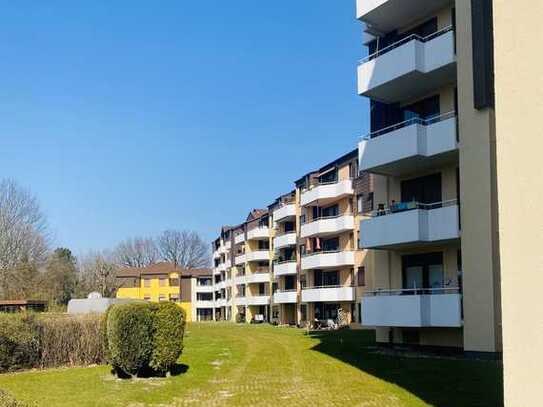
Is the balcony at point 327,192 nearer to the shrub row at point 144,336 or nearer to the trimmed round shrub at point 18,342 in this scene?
the trimmed round shrub at point 18,342

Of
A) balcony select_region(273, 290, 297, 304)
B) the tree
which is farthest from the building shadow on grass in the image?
the tree

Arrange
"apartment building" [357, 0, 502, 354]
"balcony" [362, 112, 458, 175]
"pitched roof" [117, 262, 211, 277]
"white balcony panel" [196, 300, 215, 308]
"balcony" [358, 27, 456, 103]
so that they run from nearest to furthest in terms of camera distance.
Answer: "apartment building" [357, 0, 502, 354] → "balcony" [362, 112, 458, 175] → "balcony" [358, 27, 456, 103] → "white balcony panel" [196, 300, 215, 308] → "pitched roof" [117, 262, 211, 277]

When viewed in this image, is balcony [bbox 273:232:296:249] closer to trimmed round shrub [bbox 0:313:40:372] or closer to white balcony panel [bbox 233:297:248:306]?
white balcony panel [bbox 233:297:248:306]

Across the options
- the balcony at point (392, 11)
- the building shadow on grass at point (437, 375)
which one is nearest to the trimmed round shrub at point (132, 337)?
the building shadow on grass at point (437, 375)

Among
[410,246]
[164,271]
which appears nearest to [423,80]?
[410,246]

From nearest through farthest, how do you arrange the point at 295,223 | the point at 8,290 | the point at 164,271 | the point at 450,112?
the point at 450,112 → the point at 8,290 → the point at 295,223 → the point at 164,271

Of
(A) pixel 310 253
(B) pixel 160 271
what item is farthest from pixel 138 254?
(A) pixel 310 253

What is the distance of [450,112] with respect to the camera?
22078 millimetres

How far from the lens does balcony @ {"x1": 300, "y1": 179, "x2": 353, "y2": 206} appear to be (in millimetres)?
44938

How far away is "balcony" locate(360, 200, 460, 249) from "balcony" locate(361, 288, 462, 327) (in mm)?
1883

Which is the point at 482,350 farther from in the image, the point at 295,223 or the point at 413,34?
the point at 295,223

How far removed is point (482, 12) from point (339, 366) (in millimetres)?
11949

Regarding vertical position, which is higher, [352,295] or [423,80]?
[423,80]

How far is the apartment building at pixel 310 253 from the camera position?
4453cm
